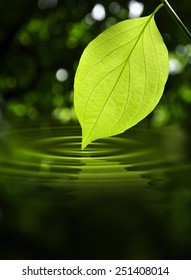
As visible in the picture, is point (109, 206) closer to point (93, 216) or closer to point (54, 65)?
point (93, 216)

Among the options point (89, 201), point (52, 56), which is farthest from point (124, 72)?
point (52, 56)

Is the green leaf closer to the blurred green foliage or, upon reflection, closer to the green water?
the green water

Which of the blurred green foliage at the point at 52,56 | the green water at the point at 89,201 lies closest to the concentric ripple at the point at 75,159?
the green water at the point at 89,201

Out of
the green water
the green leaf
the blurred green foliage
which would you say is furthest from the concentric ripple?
the blurred green foliage

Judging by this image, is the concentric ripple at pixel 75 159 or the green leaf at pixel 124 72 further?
the concentric ripple at pixel 75 159

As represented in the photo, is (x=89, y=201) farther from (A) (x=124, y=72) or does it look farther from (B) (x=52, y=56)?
(B) (x=52, y=56)

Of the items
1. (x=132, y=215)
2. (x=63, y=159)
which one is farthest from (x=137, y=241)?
(x=63, y=159)

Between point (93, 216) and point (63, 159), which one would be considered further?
point (63, 159)

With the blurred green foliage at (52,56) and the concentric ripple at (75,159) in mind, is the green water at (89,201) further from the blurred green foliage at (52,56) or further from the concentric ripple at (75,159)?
the blurred green foliage at (52,56)
